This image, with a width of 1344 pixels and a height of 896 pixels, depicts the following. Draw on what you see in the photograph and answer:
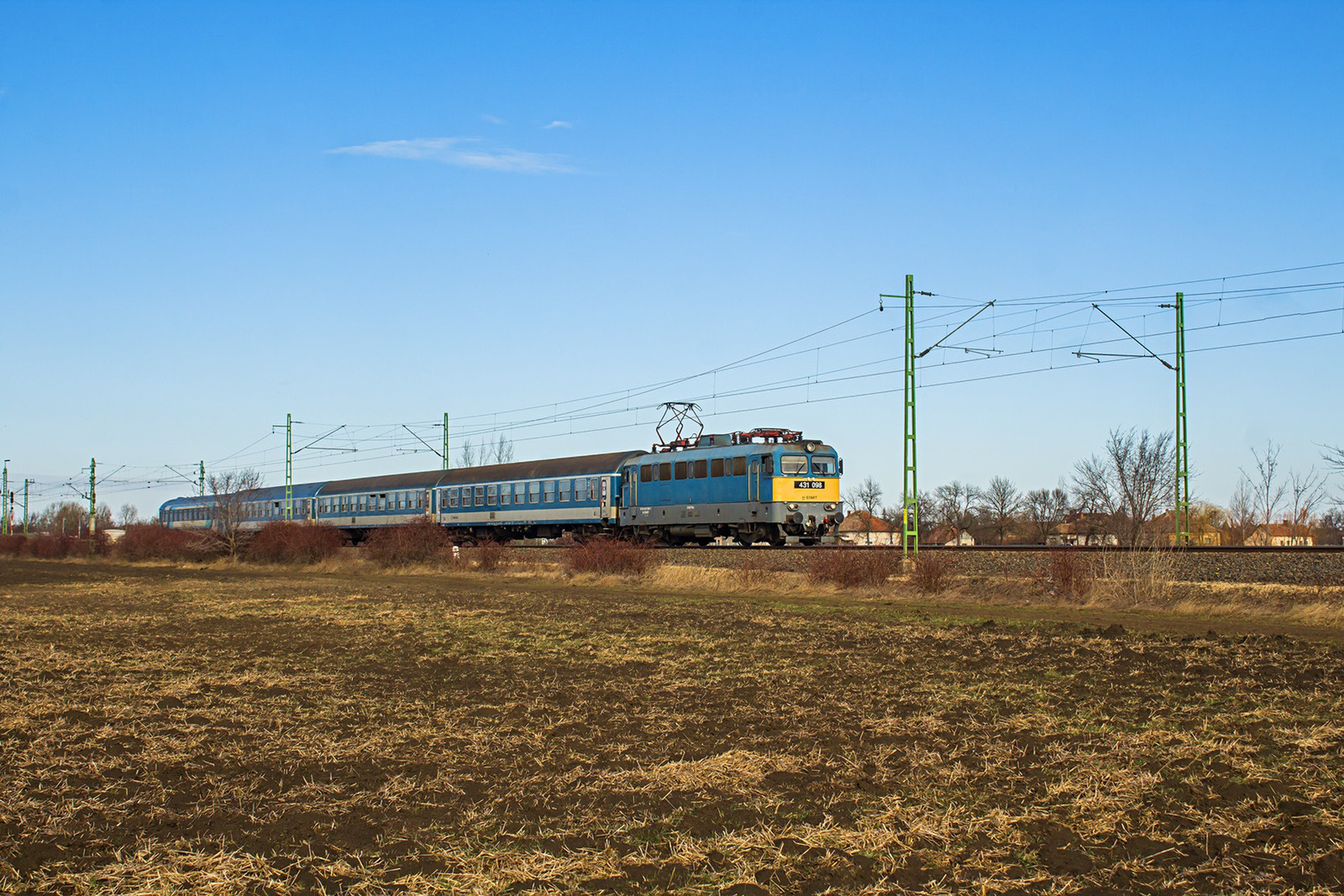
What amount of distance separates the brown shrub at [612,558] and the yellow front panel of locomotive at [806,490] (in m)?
5.66

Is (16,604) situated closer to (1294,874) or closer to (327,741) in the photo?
(327,741)

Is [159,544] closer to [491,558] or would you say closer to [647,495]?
[491,558]

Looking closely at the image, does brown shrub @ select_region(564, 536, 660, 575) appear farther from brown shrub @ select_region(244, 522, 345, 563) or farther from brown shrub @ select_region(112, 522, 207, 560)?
brown shrub @ select_region(112, 522, 207, 560)

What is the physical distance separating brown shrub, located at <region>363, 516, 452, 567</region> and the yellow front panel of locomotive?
1204cm

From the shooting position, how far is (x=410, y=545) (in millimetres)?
37094

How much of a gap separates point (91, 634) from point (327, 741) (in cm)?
1066

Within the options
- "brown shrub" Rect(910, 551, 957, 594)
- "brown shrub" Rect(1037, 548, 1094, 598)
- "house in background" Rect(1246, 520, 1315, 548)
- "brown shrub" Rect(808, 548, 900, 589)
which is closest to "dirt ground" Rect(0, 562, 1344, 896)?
"brown shrub" Rect(1037, 548, 1094, 598)

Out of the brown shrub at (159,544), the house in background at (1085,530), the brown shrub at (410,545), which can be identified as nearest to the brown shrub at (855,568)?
the brown shrub at (410,545)

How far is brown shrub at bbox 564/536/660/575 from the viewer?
2952 centimetres

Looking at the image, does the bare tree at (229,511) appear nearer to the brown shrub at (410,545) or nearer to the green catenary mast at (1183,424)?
the brown shrub at (410,545)

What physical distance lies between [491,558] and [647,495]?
7.64m

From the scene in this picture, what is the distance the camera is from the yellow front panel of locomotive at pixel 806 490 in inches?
1361

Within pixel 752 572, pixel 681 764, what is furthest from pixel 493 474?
pixel 681 764

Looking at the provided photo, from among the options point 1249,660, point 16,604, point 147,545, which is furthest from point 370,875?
point 147,545
